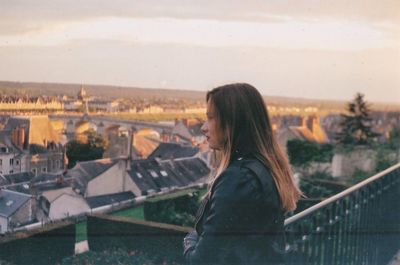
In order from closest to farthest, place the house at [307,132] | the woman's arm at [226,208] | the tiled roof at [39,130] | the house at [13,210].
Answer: the woman's arm at [226,208]
the house at [13,210]
the tiled roof at [39,130]
the house at [307,132]

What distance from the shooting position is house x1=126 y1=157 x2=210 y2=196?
2258 millimetres

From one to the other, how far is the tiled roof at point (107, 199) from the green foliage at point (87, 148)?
0.48ft

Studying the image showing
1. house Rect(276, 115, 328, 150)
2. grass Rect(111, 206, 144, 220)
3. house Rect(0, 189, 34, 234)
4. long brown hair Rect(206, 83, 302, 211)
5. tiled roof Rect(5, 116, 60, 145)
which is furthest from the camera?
house Rect(276, 115, 328, 150)

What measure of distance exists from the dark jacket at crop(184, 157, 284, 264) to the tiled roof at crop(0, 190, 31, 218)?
2.57 ft

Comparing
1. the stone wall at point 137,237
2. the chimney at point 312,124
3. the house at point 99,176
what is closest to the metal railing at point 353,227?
the chimney at point 312,124

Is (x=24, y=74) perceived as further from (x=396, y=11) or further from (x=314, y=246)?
(x=396, y=11)

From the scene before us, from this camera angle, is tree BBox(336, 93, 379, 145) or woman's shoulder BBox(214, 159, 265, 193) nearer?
woman's shoulder BBox(214, 159, 265, 193)

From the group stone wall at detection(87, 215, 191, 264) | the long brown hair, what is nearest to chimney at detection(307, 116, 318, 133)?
stone wall at detection(87, 215, 191, 264)

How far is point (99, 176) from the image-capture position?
2166mm

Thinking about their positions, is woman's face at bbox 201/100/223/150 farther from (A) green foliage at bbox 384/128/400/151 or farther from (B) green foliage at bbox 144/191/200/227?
(A) green foliage at bbox 384/128/400/151

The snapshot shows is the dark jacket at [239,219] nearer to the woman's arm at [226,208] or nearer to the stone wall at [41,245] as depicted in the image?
the woman's arm at [226,208]

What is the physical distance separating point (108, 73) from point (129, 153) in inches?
12.4

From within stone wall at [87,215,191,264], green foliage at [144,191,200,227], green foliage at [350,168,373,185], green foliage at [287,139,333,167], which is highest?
green foliage at [287,139,333,167]

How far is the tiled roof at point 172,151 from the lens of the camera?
2.32 meters
